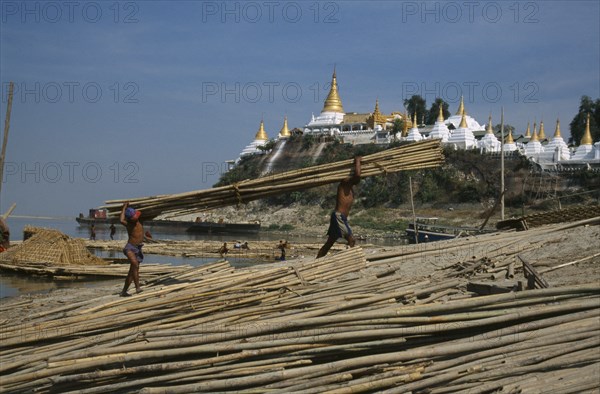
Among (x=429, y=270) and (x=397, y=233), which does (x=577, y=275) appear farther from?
(x=397, y=233)

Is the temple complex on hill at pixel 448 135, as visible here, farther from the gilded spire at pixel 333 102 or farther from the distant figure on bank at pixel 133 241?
the distant figure on bank at pixel 133 241

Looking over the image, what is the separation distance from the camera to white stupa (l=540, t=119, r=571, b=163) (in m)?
45.4

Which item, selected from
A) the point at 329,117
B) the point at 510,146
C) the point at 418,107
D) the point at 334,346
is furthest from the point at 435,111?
the point at 334,346

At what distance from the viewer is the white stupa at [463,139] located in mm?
51531

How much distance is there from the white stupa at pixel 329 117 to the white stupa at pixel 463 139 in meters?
14.8

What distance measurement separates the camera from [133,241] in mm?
7188

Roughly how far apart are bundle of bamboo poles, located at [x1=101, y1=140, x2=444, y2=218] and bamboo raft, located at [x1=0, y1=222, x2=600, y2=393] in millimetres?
1874

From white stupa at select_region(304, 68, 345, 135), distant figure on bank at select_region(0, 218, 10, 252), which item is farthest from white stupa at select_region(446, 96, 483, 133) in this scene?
distant figure on bank at select_region(0, 218, 10, 252)

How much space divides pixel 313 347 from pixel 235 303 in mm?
1202

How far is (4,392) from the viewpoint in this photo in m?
4.58

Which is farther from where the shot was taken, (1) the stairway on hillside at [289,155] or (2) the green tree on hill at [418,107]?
(2) the green tree on hill at [418,107]

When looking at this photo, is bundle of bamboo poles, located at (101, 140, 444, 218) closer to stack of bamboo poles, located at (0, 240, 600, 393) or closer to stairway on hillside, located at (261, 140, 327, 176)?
stack of bamboo poles, located at (0, 240, 600, 393)

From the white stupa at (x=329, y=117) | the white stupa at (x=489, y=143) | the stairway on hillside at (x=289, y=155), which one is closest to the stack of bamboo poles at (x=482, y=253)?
the white stupa at (x=489, y=143)

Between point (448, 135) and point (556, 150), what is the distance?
404 inches
